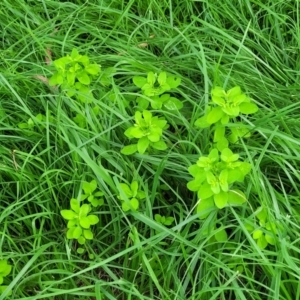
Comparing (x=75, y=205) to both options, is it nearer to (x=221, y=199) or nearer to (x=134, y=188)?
(x=134, y=188)

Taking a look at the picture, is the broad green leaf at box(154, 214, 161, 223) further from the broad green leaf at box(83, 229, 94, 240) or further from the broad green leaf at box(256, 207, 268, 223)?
the broad green leaf at box(256, 207, 268, 223)

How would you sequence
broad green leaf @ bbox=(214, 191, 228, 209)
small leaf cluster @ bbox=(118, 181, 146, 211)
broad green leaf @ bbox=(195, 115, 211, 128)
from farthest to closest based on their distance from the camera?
broad green leaf @ bbox=(195, 115, 211, 128) < small leaf cluster @ bbox=(118, 181, 146, 211) < broad green leaf @ bbox=(214, 191, 228, 209)

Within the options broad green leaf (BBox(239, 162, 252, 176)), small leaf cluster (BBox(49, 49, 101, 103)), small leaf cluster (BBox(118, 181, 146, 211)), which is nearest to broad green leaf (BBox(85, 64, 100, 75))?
small leaf cluster (BBox(49, 49, 101, 103))

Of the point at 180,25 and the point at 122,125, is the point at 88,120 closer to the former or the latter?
the point at 122,125

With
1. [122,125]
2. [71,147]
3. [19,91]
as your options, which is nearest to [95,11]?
[19,91]

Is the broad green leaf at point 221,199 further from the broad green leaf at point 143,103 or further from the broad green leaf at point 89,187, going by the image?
the broad green leaf at point 143,103

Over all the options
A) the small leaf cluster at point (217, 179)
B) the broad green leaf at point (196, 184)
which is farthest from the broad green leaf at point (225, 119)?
the broad green leaf at point (196, 184)

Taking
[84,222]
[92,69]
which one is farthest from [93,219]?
[92,69]
